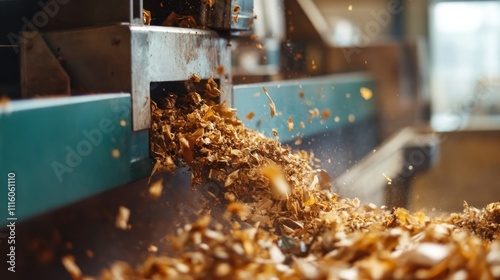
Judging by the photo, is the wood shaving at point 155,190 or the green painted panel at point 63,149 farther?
the wood shaving at point 155,190

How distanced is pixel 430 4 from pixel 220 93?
6312 mm

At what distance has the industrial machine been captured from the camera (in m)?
1.29

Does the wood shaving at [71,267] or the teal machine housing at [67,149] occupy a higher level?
the teal machine housing at [67,149]

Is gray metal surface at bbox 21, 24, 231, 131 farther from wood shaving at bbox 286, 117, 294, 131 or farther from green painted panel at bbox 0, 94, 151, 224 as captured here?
wood shaving at bbox 286, 117, 294, 131

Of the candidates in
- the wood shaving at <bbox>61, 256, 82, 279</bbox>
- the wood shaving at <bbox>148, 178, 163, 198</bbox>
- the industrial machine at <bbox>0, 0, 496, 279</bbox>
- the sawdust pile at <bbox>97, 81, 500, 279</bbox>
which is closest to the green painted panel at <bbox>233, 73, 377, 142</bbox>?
the industrial machine at <bbox>0, 0, 496, 279</bbox>

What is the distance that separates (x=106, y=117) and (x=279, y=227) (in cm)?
59

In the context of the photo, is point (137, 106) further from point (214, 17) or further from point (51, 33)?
point (214, 17)

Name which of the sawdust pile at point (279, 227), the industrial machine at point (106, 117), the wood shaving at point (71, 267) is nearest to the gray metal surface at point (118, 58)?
the industrial machine at point (106, 117)

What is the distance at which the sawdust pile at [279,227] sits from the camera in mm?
1211

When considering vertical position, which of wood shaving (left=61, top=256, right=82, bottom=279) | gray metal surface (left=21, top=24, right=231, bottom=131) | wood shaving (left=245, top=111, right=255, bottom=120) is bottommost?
wood shaving (left=61, top=256, right=82, bottom=279)

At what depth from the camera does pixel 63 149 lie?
4.37 feet

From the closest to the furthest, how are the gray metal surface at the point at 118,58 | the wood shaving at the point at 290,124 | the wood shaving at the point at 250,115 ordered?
1. the gray metal surface at the point at 118,58
2. the wood shaving at the point at 250,115
3. the wood shaving at the point at 290,124

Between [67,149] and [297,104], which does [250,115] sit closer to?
[297,104]

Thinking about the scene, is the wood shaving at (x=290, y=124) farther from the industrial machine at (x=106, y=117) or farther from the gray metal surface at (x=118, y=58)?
the gray metal surface at (x=118, y=58)
